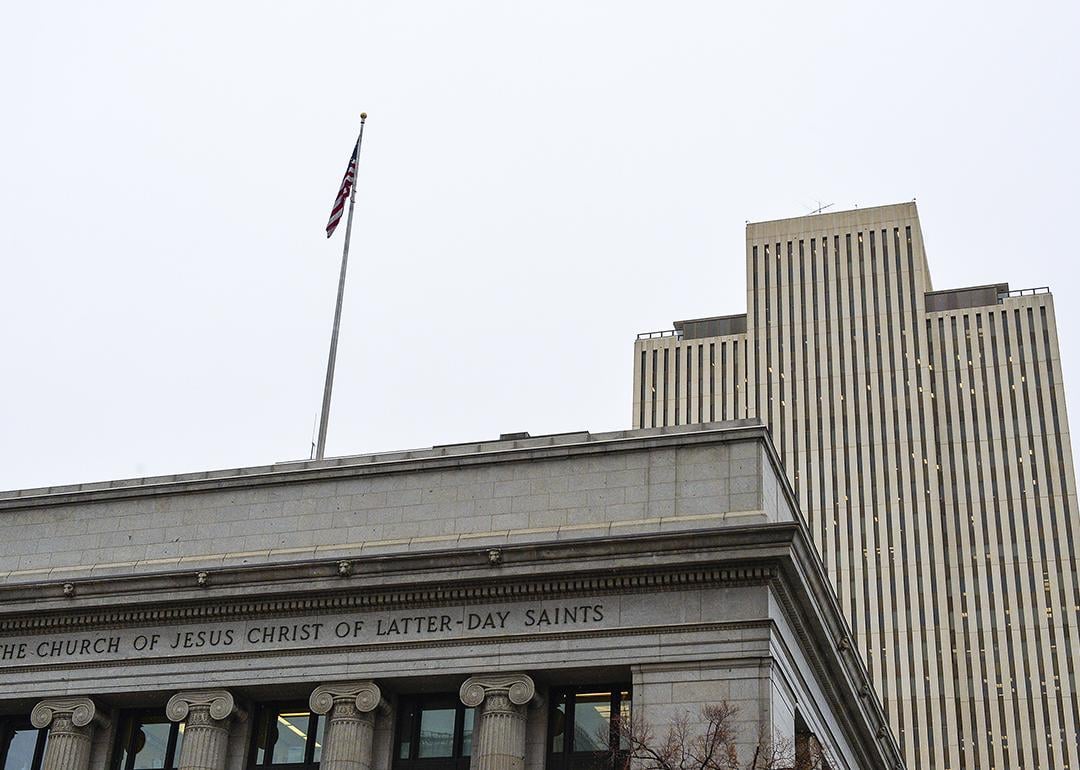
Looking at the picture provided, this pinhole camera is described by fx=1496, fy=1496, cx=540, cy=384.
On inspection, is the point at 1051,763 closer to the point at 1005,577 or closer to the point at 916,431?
the point at 1005,577

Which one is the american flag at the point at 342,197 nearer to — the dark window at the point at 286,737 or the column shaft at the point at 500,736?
the dark window at the point at 286,737

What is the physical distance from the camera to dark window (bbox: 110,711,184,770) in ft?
116

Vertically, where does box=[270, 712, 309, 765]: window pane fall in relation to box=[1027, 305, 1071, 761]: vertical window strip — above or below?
below

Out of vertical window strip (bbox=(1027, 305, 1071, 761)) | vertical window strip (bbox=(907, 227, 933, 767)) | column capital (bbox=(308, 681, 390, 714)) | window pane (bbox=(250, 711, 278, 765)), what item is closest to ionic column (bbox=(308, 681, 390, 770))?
column capital (bbox=(308, 681, 390, 714))

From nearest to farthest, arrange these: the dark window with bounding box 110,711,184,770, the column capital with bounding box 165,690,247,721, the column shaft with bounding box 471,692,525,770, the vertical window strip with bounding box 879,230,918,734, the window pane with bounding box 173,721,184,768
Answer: the column shaft with bounding box 471,692,525,770
the column capital with bounding box 165,690,247,721
the window pane with bounding box 173,721,184,768
the dark window with bounding box 110,711,184,770
the vertical window strip with bounding box 879,230,918,734

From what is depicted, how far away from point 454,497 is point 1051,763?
96099mm

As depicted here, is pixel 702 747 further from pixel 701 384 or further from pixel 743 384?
pixel 701 384

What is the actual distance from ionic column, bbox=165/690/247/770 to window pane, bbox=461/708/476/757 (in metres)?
5.31

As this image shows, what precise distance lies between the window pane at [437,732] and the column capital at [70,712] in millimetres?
7953

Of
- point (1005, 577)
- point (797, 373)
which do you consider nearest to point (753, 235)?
point (797, 373)

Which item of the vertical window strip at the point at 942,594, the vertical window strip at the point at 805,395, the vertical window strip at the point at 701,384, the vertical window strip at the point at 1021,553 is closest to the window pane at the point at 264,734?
the vertical window strip at the point at 805,395

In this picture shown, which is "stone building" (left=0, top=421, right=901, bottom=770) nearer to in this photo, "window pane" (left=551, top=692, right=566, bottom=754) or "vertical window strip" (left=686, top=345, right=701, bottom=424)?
"window pane" (left=551, top=692, right=566, bottom=754)

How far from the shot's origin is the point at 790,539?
31.2 meters

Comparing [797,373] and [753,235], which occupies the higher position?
[753,235]
